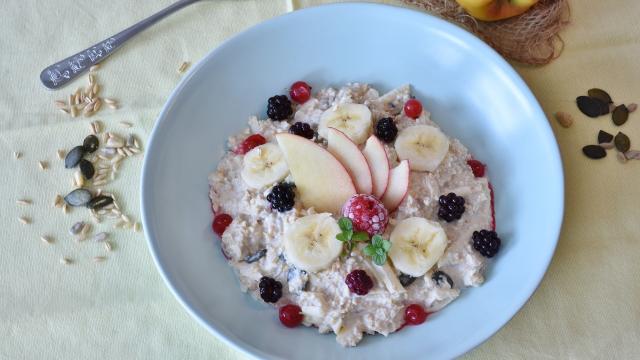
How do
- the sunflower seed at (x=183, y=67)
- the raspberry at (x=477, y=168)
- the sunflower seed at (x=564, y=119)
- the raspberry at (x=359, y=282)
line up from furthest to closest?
the sunflower seed at (x=183, y=67), the sunflower seed at (x=564, y=119), the raspberry at (x=477, y=168), the raspberry at (x=359, y=282)

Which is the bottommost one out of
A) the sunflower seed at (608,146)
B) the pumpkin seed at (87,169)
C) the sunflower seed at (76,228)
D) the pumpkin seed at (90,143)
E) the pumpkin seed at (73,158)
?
the sunflower seed at (76,228)

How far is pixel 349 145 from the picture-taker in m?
1.77

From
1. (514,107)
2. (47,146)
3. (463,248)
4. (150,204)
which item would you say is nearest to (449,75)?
(514,107)

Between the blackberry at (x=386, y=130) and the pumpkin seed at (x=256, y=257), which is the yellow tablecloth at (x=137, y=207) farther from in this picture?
the blackberry at (x=386, y=130)

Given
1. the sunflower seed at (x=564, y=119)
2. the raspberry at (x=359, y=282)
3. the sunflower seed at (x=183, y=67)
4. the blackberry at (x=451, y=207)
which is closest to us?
the raspberry at (x=359, y=282)

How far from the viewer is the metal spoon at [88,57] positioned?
1992 mm

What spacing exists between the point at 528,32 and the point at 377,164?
70 centimetres

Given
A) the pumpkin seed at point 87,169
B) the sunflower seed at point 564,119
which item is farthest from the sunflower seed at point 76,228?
the sunflower seed at point 564,119

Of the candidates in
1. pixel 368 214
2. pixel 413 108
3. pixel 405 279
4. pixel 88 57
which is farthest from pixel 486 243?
pixel 88 57

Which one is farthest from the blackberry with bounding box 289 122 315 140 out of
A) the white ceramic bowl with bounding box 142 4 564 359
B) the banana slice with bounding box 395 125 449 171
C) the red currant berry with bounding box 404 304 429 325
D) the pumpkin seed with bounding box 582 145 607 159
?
the pumpkin seed with bounding box 582 145 607 159

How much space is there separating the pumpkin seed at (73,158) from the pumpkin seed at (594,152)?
5.17 ft

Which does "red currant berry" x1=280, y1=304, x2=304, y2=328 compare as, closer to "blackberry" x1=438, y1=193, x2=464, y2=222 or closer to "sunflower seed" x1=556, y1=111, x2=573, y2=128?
"blackberry" x1=438, y1=193, x2=464, y2=222

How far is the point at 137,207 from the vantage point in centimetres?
187

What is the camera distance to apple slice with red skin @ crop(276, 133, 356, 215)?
171cm
